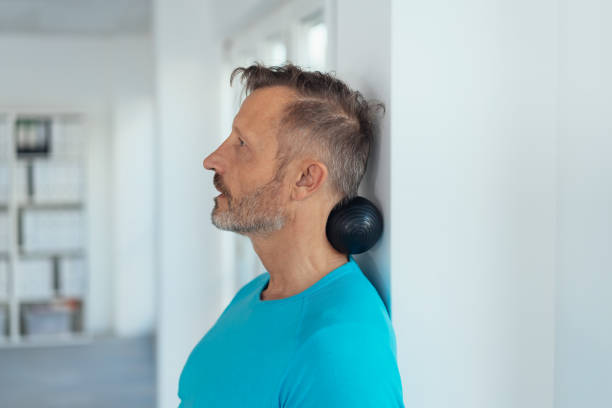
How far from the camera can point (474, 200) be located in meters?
1.13

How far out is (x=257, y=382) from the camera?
0.99 metres

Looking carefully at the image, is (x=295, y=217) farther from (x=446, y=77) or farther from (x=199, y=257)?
(x=199, y=257)

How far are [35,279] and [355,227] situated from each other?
498 cm

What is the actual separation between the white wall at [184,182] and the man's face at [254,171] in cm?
195

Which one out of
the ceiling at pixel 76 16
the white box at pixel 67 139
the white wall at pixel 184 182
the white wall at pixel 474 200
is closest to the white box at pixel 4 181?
the white box at pixel 67 139

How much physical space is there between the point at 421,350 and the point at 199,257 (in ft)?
7.09

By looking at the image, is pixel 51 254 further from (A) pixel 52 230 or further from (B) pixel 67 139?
(B) pixel 67 139

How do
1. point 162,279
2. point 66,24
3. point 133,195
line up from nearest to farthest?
point 162,279 < point 66,24 < point 133,195

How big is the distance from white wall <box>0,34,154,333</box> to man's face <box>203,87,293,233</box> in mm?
4510

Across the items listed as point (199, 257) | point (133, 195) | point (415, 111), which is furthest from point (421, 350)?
point (133, 195)

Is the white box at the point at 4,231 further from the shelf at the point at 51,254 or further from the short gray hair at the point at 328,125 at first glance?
the short gray hair at the point at 328,125

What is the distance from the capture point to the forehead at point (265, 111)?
1.12 meters

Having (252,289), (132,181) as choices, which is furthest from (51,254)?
(252,289)

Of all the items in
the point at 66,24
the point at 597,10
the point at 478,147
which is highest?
the point at 66,24
